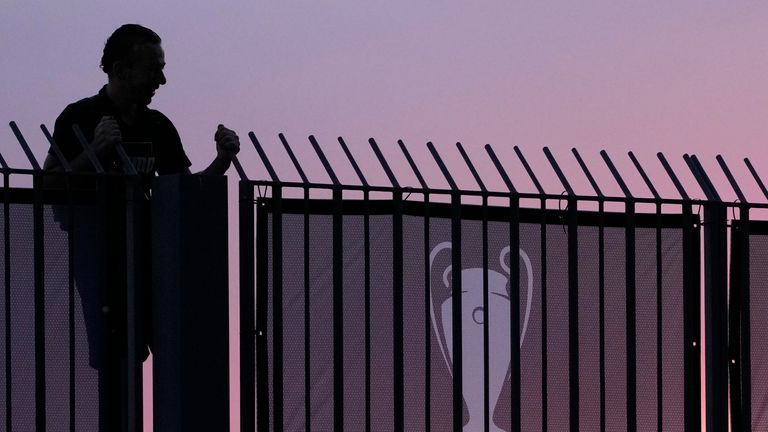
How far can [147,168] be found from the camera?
23.4 feet

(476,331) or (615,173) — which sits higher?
(615,173)

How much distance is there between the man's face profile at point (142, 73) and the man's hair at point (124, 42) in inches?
1.2

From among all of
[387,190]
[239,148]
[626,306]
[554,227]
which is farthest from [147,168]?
[626,306]

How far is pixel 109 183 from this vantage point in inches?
266

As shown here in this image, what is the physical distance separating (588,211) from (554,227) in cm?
22

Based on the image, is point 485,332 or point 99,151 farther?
point 485,332

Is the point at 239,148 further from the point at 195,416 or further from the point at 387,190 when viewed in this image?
the point at 195,416

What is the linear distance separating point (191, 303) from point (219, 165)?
0.74 m

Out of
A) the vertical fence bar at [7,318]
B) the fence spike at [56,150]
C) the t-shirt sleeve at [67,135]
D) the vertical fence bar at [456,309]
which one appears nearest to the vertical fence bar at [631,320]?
the vertical fence bar at [456,309]

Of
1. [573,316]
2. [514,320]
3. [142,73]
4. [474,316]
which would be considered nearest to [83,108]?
[142,73]

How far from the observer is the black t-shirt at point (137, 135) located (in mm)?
6988

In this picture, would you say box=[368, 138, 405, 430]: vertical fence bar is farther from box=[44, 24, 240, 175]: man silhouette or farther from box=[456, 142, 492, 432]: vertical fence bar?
box=[44, 24, 240, 175]: man silhouette

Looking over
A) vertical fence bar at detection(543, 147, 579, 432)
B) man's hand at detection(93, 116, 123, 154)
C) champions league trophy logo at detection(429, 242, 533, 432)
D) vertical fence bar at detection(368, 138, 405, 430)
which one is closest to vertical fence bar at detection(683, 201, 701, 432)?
vertical fence bar at detection(543, 147, 579, 432)

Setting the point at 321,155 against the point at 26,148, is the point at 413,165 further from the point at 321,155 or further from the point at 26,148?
the point at 26,148
